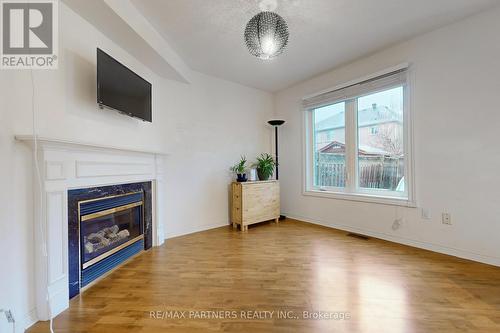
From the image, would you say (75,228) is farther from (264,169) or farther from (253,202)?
(264,169)

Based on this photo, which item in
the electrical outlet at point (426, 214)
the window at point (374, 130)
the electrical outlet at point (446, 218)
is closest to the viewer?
the electrical outlet at point (446, 218)

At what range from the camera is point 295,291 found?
1.83 metres

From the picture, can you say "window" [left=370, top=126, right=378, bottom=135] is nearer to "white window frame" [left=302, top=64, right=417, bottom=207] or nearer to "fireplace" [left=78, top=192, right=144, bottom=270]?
"white window frame" [left=302, top=64, right=417, bottom=207]

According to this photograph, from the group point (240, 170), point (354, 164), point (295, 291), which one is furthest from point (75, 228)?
point (354, 164)

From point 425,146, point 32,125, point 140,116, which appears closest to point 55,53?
point 32,125

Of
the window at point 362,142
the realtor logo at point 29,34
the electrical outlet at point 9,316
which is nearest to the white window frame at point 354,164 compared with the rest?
the window at point 362,142

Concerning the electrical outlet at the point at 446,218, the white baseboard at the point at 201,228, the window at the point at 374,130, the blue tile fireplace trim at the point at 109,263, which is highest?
the window at the point at 374,130

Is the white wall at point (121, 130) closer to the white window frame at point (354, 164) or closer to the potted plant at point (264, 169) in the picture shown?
the potted plant at point (264, 169)

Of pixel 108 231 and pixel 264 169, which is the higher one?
pixel 264 169

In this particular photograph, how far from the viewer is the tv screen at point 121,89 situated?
2.03m

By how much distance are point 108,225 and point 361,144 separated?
346 cm

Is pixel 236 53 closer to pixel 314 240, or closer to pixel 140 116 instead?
pixel 140 116

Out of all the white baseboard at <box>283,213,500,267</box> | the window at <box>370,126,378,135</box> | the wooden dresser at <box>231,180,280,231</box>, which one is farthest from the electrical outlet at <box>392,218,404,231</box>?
the wooden dresser at <box>231,180,280,231</box>

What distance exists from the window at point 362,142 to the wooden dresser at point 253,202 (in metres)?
0.68
